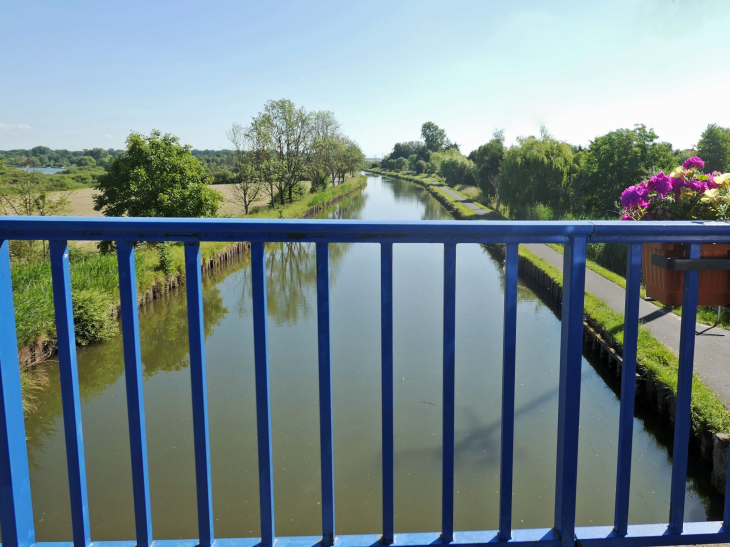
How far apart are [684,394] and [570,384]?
0.28m

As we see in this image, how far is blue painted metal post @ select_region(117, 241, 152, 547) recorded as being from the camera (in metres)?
1.15

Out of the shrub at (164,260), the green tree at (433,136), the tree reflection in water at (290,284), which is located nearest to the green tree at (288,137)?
the tree reflection in water at (290,284)

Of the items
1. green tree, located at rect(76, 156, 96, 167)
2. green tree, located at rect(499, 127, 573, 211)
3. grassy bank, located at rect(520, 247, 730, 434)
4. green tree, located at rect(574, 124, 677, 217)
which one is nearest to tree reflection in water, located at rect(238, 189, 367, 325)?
grassy bank, located at rect(520, 247, 730, 434)

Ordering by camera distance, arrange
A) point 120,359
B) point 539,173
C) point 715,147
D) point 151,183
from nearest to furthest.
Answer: point 120,359 < point 151,183 < point 539,173 < point 715,147

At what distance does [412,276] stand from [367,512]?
Answer: 9.04 m

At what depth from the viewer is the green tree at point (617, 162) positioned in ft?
46.0

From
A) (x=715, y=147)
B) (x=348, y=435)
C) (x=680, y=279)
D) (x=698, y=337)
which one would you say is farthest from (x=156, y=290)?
(x=715, y=147)

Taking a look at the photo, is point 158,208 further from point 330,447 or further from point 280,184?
point 280,184

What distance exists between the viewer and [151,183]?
1203cm

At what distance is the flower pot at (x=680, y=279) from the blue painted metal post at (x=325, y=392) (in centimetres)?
76

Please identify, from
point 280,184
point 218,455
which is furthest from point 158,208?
point 280,184

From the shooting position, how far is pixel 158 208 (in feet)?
39.8

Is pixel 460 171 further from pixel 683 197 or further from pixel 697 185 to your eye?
pixel 683 197

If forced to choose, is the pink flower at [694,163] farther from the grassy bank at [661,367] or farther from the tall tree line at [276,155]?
the tall tree line at [276,155]
